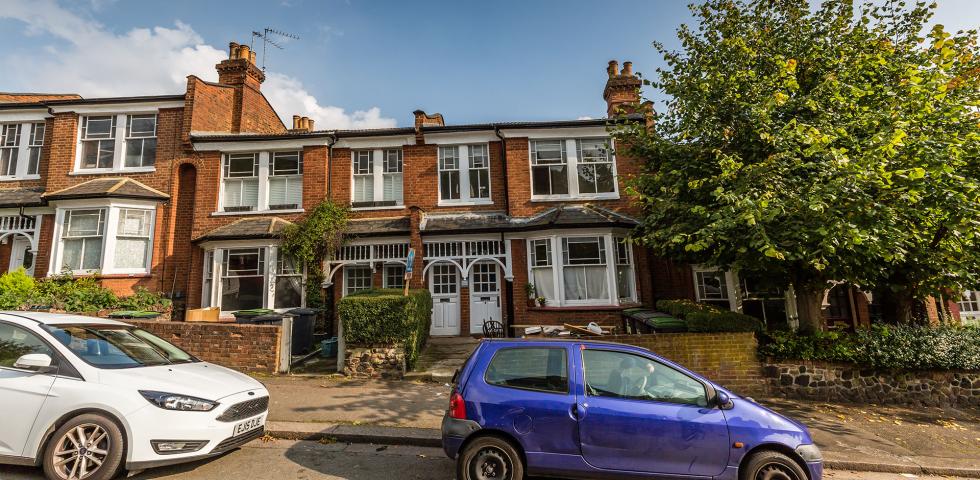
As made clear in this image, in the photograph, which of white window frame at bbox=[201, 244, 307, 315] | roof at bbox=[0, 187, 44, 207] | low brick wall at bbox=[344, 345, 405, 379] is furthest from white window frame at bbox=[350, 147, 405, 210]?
roof at bbox=[0, 187, 44, 207]

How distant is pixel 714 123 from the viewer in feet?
27.9

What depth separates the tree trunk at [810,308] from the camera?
8.59 meters

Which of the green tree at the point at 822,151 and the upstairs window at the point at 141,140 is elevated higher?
the upstairs window at the point at 141,140

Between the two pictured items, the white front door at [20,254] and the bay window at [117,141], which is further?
the bay window at [117,141]

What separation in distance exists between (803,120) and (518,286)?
798 cm

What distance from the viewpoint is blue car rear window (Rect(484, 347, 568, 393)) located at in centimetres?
426

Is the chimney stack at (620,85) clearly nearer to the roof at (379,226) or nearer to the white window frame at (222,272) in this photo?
the roof at (379,226)

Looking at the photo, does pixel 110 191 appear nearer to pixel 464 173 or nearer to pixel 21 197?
pixel 21 197

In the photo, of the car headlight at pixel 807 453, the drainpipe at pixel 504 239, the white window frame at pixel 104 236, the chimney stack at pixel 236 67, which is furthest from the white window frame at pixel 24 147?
the car headlight at pixel 807 453

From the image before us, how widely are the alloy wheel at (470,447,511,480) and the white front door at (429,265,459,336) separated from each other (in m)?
8.89

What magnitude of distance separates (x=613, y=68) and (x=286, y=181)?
12.2 metres

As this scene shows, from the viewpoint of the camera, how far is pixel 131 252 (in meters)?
13.1

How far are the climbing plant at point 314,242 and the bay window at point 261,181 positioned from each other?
138 centimetres

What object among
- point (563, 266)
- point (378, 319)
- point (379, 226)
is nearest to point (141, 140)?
point (379, 226)
